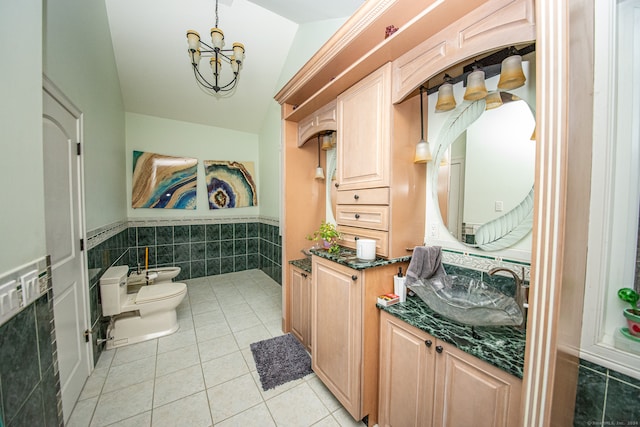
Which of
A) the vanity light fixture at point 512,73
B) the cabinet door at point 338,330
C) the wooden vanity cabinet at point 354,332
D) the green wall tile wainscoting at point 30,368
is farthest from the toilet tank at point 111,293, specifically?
the vanity light fixture at point 512,73

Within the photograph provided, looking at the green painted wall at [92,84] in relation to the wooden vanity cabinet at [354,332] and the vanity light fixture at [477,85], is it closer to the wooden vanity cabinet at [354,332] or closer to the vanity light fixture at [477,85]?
the wooden vanity cabinet at [354,332]

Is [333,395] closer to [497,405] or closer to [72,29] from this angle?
[497,405]

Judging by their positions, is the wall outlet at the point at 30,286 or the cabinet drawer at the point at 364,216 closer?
the wall outlet at the point at 30,286

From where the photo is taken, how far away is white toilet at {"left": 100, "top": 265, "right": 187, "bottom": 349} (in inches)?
78.7

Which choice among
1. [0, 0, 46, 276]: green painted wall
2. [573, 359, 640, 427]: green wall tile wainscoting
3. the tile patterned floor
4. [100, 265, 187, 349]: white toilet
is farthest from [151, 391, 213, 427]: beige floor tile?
[573, 359, 640, 427]: green wall tile wainscoting

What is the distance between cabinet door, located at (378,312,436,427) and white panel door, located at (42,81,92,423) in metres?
1.92

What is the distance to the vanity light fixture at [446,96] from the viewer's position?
128 cm

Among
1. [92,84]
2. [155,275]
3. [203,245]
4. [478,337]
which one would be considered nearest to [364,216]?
[478,337]

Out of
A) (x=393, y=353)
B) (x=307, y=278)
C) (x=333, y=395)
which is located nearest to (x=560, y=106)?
(x=393, y=353)

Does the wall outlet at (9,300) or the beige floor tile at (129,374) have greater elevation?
the wall outlet at (9,300)

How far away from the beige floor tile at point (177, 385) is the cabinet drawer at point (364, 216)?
5.37 feet

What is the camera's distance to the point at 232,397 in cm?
153

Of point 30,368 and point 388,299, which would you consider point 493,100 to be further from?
point 30,368

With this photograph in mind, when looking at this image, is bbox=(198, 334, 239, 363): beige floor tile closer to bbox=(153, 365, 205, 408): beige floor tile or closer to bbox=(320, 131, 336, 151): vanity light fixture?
bbox=(153, 365, 205, 408): beige floor tile
